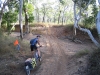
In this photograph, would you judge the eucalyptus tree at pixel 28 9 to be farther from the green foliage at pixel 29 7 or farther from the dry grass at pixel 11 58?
the dry grass at pixel 11 58

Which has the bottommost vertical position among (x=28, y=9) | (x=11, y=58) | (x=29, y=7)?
(x=11, y=58)

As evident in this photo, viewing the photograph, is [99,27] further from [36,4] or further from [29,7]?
[36,4]

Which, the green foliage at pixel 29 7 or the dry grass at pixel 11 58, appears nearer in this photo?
the dry grass at pixel 11 58

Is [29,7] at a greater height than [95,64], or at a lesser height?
greater

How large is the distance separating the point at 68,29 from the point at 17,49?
16147mm

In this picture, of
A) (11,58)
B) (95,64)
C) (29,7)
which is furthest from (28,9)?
(95,64)

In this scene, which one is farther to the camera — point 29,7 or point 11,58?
point 29,7

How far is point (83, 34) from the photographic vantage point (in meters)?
27.9

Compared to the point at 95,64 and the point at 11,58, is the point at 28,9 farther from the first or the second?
the point at 95,64

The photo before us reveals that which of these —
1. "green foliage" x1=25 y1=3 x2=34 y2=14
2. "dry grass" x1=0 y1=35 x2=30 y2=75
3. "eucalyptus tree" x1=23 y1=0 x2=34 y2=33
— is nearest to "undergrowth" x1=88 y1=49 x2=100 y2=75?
"dry grass" x1=0 y1=35 x2=30 y2=75

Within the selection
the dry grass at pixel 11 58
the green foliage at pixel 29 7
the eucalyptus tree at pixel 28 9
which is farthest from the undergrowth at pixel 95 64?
the green foliage at pixel 29 7

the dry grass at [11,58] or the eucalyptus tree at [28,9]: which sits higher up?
the eucalyptus tree at [28,9]

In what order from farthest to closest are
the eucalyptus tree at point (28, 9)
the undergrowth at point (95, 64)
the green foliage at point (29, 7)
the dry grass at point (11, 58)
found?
the green foliage at point (29, 7) < the eucalyptus tree at point (28, 9) < the dry grass at point (11, 58) < the undergrowth at point (95, 64)

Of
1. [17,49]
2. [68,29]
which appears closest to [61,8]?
[68,29]
